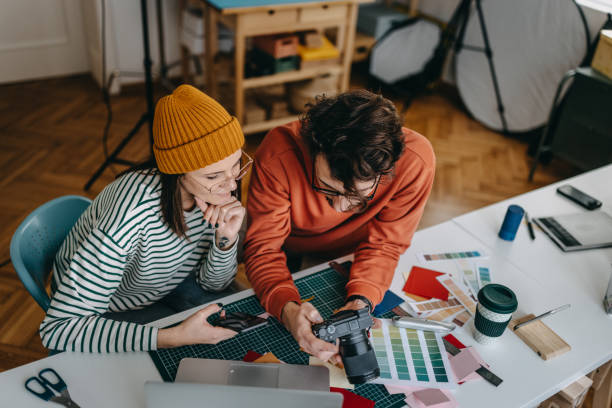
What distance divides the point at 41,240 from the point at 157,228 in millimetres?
374

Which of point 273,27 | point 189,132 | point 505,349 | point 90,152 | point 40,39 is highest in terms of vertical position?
point 189,132

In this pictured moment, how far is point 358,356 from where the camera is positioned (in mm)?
1104

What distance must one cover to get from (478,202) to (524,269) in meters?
1.59

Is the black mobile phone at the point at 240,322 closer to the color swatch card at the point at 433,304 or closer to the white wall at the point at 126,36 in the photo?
the color swatch card at the point at 433,304

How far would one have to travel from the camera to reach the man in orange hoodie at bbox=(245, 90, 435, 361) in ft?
3.82

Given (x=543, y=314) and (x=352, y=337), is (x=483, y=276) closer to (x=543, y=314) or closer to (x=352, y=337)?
(x=543, y=314)

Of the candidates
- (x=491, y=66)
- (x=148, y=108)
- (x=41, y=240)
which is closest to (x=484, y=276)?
(x=41, y=240)

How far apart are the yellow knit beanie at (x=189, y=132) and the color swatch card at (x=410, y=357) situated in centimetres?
59

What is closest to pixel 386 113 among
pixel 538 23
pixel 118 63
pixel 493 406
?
pixel 493 406

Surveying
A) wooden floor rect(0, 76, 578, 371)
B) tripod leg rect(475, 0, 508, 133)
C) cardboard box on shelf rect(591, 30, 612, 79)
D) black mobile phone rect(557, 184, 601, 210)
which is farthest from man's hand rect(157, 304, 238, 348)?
tripod leg rect(475, 0, 508, 133)

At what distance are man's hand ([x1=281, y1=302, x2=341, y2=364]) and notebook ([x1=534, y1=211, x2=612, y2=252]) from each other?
88 cm

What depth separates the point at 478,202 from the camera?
306 centimetres

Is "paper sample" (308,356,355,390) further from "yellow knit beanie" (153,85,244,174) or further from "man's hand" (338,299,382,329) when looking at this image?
"yellow knit beanie" (153,85,244,174)

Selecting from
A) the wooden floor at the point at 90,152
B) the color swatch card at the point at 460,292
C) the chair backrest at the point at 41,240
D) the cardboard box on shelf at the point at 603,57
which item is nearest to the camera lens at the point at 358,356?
the color swatch card at the point at 460,292
